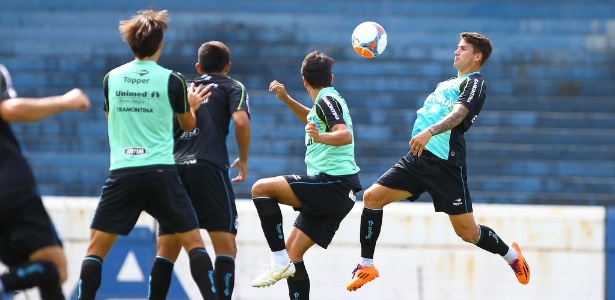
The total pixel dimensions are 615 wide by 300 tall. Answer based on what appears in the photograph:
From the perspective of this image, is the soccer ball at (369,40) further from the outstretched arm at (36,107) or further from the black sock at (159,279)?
the outstretched arm at (36,107)

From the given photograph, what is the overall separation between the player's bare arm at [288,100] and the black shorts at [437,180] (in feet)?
3.06

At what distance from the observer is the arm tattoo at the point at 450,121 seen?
817 centimetres

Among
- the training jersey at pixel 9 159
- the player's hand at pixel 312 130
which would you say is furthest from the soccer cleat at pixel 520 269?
the training jersey at pixel 9 159

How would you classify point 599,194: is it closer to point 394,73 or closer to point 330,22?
point 394,73

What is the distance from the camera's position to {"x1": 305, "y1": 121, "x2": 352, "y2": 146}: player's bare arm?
7.98m

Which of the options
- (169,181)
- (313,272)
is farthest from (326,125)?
(313,272)

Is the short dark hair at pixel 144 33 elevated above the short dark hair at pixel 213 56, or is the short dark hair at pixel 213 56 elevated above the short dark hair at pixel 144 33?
the short dark hair at pixel 144 33

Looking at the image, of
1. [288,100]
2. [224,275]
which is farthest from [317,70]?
[224,275]

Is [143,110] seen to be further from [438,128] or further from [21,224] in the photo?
[438,128]

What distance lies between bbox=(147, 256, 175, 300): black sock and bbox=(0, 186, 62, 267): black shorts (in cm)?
174

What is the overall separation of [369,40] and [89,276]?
9.93 feet

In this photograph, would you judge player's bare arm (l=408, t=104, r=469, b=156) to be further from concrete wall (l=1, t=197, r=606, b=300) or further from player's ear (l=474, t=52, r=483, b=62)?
concrete wall (l=1, t=197, r=606, b=300)

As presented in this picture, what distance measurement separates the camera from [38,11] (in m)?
19.2

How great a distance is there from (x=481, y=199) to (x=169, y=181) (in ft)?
31.1
